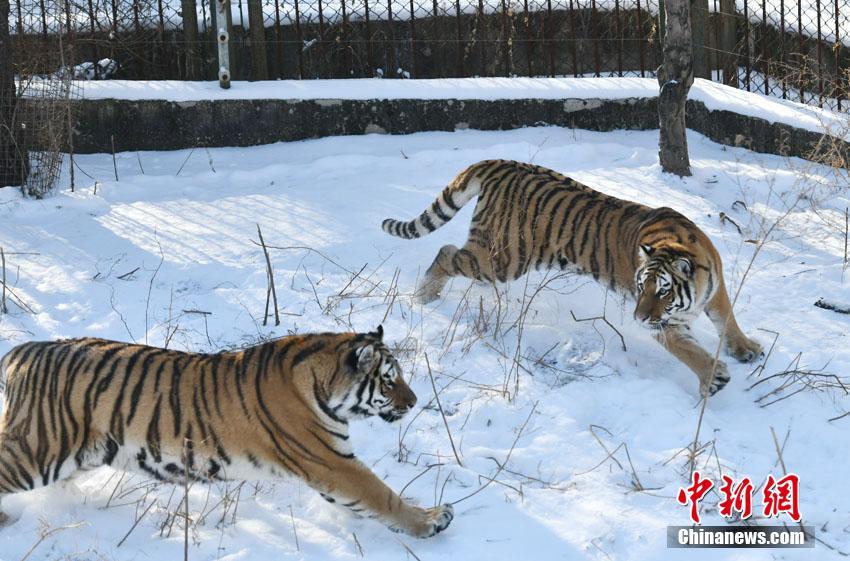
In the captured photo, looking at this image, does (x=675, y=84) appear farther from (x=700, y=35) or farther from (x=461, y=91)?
(x=700, y=35)

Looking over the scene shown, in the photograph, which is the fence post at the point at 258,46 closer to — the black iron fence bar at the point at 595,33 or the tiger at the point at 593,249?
the black iron fence bar at the point at 595,33

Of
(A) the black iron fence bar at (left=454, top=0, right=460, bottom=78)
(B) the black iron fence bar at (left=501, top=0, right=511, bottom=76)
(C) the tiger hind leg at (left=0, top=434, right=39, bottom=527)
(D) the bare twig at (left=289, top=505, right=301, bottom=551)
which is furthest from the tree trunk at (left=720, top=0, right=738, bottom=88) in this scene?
(C) the tiger hind leg at (left=0, top=434, right=39, bottom=527)

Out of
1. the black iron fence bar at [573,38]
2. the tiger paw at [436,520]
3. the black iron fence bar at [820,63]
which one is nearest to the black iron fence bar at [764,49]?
the black iron fence bar at [820,63]

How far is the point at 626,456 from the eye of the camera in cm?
463

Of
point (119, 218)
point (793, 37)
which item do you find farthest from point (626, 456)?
point (793, 37)

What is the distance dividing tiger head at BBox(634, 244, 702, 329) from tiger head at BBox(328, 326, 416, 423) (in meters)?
1.43

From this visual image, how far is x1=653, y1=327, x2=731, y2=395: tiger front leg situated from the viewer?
5133mm

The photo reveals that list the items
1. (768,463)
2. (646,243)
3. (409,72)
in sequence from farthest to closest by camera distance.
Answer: (409,72), (646,243), (768,463)

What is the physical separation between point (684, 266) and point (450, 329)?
4.16ft

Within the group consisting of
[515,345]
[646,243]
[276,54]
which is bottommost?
[515,345]

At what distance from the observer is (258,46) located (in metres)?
8.90

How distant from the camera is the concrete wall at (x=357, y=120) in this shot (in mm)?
8297

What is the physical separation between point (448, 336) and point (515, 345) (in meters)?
0.34

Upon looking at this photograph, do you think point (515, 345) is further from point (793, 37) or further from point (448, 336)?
point (793, 37)
